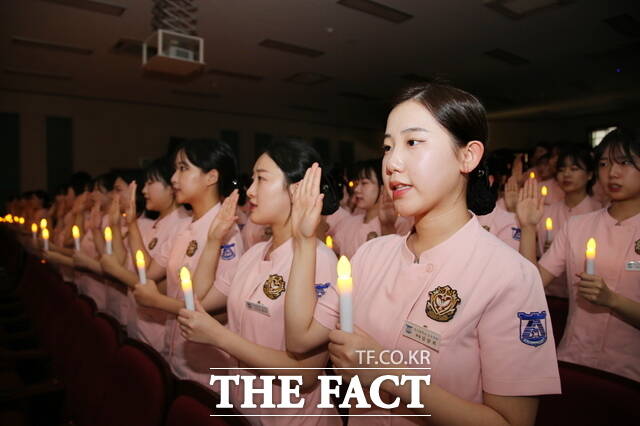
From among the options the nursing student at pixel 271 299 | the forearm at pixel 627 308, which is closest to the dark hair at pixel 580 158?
the forearm at pixel 627 308

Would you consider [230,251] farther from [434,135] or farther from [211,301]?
[434,135]

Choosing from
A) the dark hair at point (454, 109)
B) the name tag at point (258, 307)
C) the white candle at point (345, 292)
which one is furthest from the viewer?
A: the name tag at point (258, 307)

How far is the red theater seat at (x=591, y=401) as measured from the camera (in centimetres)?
103

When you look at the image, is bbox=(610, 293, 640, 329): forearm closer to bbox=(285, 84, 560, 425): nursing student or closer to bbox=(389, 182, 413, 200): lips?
bbox=(285, 84, 560, 425): nursing student

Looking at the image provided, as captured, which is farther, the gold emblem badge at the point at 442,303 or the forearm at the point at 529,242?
the forearm at the point at 529,242

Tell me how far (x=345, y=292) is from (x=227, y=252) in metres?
1.38

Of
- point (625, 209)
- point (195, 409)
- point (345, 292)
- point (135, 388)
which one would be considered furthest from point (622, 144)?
point (135, 388)

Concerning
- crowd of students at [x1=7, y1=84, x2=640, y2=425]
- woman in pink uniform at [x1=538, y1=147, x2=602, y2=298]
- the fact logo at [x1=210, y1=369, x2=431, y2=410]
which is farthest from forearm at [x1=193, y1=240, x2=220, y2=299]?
woman in pink uniform at [x1=538, y1=147, x2=602, y2=298]

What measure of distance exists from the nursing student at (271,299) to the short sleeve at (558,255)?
45.1 inches

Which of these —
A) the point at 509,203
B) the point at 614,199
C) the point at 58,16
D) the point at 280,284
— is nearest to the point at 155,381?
the point at 280,284

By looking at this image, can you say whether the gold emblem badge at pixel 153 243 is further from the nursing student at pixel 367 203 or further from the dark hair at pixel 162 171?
the nursing student at pixel 367 203

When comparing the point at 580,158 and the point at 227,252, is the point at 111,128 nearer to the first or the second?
the point at 227,252

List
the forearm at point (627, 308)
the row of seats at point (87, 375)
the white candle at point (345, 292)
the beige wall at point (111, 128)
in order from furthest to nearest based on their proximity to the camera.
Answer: the beige wall at point (111, 128)
the forearm at point (627, 308)
the row of seats at point (87, 375)
the white candle at point (345, 292)

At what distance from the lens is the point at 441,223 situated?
1.07m
